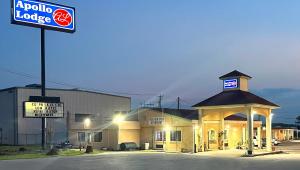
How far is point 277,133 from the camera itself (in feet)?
275

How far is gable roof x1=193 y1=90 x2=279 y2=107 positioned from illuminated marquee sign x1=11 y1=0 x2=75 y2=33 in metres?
15.8

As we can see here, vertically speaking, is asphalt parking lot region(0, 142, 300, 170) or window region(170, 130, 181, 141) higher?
window region(170, 130, 181, 141)

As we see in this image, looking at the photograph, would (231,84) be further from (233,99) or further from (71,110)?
(71,110)

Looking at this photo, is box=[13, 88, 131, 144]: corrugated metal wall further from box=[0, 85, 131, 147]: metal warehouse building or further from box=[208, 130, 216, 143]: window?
box=[208, 130, 216, 143]: window

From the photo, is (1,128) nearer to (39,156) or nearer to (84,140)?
(84,140)

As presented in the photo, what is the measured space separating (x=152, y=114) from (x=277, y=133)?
141 feet

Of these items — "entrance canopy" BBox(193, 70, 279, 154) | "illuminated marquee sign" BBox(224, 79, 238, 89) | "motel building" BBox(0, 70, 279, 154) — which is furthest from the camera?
"illuminated marquee sign" BBox(224, 79, 238, 89)

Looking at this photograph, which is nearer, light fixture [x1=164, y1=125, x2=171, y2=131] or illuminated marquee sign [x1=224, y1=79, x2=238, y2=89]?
illuminated marquee sign [x1=224, y1=79, x2=238, y2=89]

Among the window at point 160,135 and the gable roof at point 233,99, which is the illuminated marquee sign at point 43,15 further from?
the gable roof at point 233,99

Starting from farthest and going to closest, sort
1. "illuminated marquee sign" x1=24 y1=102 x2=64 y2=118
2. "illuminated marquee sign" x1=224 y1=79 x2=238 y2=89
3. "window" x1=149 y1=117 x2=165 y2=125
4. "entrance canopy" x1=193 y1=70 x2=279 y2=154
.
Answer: "window" x1=149 y1=117 x2=165 y2=125, "illuminated marquee sign" x1=224 y1=79 x2=238 y2=89, "entrance canopy" x1=193 y1=70 x2=279 y2=154, "illuminated marquee sign" x1=24 y1=102 x2=64 y2=118

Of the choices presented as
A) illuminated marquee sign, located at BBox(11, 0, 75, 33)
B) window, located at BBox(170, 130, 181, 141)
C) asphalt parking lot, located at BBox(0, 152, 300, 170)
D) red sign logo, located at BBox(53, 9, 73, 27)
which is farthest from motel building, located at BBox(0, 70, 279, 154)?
red sign logo, located at BBox(53, 9, 73, 27)

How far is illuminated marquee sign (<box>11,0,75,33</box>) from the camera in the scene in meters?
40.9

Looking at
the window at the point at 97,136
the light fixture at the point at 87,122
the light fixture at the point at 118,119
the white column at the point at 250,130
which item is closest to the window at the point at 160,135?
the light fixture at the point at 118,119

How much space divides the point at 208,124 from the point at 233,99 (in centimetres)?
577
